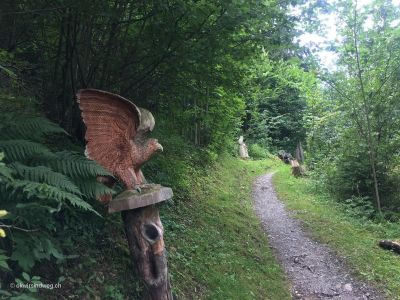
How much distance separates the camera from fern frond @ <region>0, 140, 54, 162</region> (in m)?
3.29

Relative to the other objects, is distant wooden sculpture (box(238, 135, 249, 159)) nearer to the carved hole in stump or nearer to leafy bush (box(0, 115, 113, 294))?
the carved hole in stump

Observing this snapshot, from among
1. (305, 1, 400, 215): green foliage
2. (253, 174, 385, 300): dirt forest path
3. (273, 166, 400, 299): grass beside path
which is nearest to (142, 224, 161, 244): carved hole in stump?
(253, 174, 385, 300): dirt forest path

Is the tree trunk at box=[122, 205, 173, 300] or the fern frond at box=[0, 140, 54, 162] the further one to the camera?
the tree trunk at box=[122, 205, 173, 300]

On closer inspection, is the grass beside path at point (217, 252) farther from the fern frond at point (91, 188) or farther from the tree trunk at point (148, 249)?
the fern frond at point (91, 188)

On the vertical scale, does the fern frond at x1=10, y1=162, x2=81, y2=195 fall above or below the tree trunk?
above

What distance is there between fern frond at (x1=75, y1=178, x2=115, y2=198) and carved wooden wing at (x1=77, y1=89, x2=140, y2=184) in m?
0.40

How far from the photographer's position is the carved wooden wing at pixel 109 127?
3938mm

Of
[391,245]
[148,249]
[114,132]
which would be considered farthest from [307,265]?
[114,132]

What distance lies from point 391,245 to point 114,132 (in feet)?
22.4

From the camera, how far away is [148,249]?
3975 mm

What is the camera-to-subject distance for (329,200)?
41.0 ft

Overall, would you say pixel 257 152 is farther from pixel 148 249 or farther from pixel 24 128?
pixel 24 128

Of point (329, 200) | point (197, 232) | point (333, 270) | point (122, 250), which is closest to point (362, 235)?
point (333, 270)

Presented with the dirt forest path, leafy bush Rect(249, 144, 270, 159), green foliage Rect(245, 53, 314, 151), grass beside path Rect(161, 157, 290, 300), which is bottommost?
the dirt forest path
